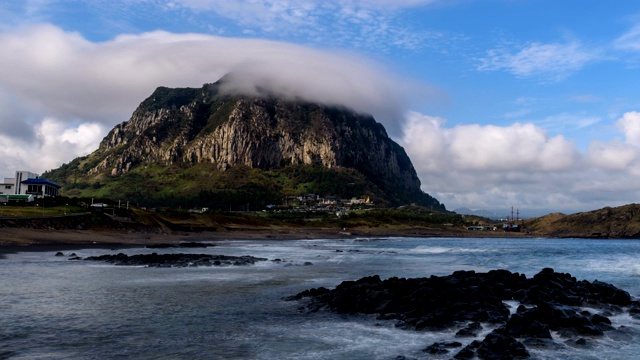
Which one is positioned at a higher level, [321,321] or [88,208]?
[88,208]

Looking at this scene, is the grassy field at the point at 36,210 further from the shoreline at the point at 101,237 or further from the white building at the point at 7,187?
the white building at the point at 7,187

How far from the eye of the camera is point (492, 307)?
26766mm

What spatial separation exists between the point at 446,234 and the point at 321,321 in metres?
181

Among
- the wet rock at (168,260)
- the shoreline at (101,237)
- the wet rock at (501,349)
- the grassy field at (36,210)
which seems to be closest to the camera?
the wet rock at (501,349)

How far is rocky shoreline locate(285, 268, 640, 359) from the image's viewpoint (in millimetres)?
20156

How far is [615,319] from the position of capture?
26.1 metres

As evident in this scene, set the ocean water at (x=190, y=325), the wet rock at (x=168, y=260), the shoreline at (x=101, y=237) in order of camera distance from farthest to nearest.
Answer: the shoreline at (x=101, y=237)
the wet rock at (x=168, y=260)
the ocean water at (x=190, y=325)

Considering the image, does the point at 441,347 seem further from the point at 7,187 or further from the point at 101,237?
the point at 7,187

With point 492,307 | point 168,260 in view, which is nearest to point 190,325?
point 492,307

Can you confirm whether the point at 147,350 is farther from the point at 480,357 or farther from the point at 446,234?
the point at 446,234

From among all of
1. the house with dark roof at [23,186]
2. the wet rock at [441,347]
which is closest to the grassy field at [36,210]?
the house with dark roof at [23,186]

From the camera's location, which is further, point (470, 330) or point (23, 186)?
point (23, 186)

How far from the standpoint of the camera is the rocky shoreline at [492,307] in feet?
66.1

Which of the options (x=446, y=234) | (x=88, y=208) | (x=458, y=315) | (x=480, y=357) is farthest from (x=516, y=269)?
(x=446, y=234)
